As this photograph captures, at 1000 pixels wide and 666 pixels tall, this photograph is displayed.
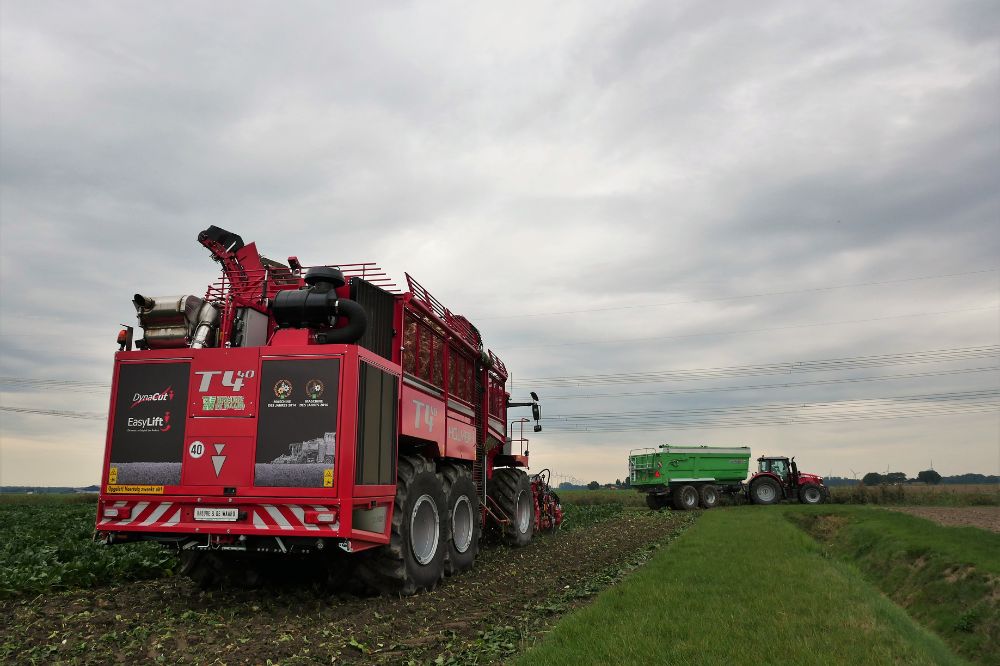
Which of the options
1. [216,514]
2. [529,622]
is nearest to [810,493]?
[529,622]

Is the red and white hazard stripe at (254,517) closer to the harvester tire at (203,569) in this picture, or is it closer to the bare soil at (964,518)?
the harvester tire at (203,569)

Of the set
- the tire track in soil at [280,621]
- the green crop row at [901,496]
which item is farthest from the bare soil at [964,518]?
the tire track in soil at [280,621]

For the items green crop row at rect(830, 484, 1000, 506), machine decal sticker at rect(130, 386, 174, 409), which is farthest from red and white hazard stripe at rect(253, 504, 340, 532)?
green crop row at rect(830, 484, 1000, 506)

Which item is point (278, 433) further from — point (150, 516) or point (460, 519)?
point (460, 519)

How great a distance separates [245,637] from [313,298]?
368 centimetres

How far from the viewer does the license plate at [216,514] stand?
7535mm

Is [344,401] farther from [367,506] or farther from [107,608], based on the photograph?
[107,608]

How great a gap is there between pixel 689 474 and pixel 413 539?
Answer: 27477 mm

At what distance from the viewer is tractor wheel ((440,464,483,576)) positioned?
10125 millimetres

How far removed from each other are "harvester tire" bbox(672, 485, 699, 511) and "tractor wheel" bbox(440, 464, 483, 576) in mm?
24073

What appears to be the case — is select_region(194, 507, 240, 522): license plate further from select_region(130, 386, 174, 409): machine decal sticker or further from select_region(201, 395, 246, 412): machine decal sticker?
select_region(130, 386, 174, 409): machine decal sticker

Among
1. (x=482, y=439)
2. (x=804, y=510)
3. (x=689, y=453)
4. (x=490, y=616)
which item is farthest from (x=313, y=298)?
(x=689, y=453)

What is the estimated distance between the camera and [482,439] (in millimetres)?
13852

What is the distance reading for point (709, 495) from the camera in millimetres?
34156
